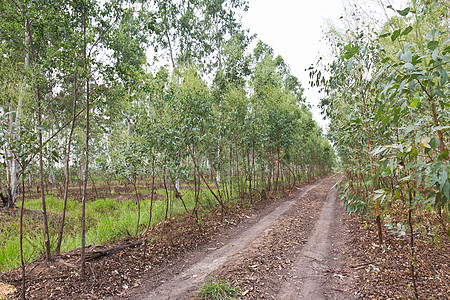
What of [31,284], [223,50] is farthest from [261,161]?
[31,284]

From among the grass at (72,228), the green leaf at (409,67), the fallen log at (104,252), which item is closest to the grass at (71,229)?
the grass at (72,228)

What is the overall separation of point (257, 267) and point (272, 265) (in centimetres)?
33

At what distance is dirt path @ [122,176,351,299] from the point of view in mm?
3412

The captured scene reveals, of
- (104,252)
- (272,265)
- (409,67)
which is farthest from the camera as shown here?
(104,252)

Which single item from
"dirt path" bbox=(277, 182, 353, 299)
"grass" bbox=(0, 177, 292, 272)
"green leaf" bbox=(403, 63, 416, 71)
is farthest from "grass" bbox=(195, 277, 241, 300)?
"green leaf" bbox=(403, 63, 416, 71)

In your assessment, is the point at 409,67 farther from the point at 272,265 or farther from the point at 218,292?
the point at 272,265

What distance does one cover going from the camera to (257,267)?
402cm

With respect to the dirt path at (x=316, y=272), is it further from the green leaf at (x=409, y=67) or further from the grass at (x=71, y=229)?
the grass at (x=71, y=229)

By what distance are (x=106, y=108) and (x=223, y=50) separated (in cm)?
1087

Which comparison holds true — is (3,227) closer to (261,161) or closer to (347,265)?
(347,265)

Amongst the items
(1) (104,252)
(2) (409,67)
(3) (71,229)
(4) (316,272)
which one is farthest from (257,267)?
(3) (71,229)

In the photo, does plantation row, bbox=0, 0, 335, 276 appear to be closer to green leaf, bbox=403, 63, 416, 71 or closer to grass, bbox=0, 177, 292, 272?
grass, bbox=0, 177, 292, 272

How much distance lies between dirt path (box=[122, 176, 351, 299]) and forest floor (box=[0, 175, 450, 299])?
2 centimetres

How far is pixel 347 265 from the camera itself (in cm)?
402
